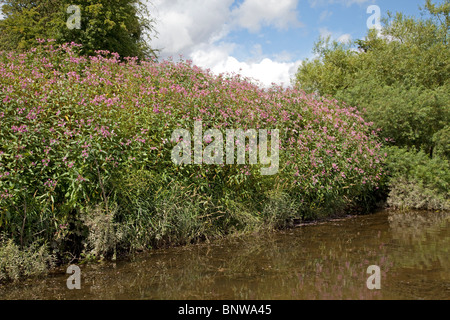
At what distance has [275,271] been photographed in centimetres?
486

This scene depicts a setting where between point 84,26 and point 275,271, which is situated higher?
point 84,26

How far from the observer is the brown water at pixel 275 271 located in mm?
4125

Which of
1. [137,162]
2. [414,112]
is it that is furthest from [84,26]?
[414,112]

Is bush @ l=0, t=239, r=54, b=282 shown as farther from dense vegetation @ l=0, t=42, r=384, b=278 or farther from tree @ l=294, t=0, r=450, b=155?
tree @ l=294, t=0, r=450, b=155

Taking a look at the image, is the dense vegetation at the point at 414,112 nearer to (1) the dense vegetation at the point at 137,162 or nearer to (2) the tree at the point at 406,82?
(2) the tree at the point at 406,82

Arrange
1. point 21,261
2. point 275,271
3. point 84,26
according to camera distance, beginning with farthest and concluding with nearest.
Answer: point 84,26, point 275,271, point 21,261

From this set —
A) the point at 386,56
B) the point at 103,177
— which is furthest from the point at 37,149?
the point at 386,56

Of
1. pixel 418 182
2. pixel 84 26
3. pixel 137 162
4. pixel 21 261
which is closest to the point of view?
pixel 21 261

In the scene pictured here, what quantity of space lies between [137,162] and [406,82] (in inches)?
421

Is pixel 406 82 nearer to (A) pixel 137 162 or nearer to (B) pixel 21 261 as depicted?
(A) pixel 137 162

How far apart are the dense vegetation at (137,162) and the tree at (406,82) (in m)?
2.74

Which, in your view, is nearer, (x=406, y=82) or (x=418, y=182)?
(x=418, y=182)

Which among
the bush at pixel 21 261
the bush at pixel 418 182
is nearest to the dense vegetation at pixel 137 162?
the bush at pixel 21 261
